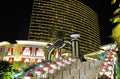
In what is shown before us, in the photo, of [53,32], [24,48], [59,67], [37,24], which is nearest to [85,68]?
[59,67]

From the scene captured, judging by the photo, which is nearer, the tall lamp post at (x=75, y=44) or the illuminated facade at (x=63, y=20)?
the tall lamp post at (x=75, y=44)

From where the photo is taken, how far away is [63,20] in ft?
460

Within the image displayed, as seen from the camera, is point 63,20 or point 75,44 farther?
point 63,20

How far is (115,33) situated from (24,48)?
5167cm

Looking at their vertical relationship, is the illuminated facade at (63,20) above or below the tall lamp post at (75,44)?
above

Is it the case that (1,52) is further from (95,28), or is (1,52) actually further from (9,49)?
(95,28)

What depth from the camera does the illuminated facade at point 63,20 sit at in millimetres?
134000

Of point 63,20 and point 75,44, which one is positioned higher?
point 63,20

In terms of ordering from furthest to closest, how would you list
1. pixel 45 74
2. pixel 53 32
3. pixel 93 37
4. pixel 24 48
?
pixel 93 37 → pixel 53 32 → pixel 24 48 → pixel 45 74

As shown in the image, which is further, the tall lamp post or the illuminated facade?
the illuminated facade

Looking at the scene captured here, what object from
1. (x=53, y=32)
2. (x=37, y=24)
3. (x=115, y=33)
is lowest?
(x=115, y=33)

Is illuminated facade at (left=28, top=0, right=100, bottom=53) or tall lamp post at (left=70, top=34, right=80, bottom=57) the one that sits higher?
illuminated facade at (left=28, top=0, right=100, bottom=53)

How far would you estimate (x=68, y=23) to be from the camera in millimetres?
140250

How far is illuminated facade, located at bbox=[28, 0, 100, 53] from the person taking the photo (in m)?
134
